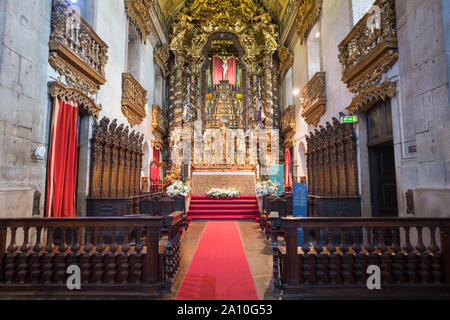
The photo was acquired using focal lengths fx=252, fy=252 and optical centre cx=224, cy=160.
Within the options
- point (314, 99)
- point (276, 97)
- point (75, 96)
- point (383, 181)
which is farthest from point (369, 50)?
point (276, 97)

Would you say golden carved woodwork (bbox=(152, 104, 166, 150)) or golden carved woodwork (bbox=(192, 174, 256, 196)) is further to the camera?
golden carved woodwork (bbox=(152, 104, 166, 150))

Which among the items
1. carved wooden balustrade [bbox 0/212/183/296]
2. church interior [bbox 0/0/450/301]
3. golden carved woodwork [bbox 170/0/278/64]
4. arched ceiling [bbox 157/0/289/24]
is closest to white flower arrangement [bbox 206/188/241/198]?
church interior [bbox 0/0/450/301]

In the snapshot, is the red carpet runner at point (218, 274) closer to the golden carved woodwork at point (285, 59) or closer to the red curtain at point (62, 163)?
the red curtain at point (62, 163)

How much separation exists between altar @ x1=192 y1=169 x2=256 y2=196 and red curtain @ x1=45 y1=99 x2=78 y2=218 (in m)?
5.77

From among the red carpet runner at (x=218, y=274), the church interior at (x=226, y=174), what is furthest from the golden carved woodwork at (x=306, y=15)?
the red carpet runner at (x=218, y=274)

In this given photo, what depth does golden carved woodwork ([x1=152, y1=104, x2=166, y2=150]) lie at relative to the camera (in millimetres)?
12648

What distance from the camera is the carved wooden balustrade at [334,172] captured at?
649 cm

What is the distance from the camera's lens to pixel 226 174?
1187 centimetres

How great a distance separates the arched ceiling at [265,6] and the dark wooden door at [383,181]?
11191 mm

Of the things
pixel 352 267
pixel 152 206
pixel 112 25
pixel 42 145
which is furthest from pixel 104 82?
pixel 352 267

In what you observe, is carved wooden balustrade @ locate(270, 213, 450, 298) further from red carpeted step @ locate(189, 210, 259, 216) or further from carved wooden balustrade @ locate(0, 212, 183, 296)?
red carpeted step @ locate(189, 210, 259, 216)

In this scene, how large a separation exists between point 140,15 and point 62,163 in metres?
7.70

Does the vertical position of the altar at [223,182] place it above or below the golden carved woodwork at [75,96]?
below

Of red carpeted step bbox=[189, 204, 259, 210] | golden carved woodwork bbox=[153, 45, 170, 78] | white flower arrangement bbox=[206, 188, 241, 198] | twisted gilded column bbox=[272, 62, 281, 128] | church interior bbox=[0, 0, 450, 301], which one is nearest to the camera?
church interior bbox=[0, 0, 450, 301]
